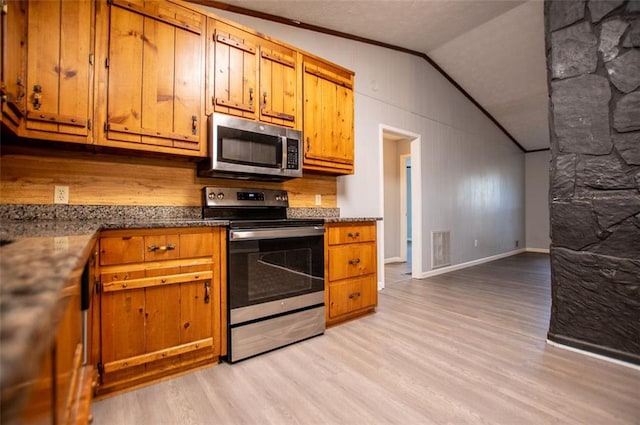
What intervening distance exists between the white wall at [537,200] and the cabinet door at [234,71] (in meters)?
7.65

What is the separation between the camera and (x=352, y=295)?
272cm

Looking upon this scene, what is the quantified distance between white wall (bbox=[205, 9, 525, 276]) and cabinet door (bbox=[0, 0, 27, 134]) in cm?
150

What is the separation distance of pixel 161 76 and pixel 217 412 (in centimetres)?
202

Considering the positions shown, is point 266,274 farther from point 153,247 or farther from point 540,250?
point 540,250

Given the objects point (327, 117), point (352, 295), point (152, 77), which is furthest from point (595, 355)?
point (152, 77)

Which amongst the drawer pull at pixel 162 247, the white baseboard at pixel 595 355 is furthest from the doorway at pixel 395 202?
the drawer pull at pixel 162 247

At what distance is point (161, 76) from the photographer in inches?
79.3

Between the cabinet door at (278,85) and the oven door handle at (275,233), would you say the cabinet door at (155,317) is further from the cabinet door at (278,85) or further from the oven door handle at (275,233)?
the cabinet door at (278,85)

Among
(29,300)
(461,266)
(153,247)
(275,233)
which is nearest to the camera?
(29,300)

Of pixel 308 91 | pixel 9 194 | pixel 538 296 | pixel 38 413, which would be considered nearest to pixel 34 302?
pixel 38 413

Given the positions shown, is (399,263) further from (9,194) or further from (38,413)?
(38,413)

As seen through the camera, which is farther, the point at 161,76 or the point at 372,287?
the point at 372,287

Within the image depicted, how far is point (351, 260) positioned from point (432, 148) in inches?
111

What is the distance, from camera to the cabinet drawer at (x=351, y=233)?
2.59 metres
